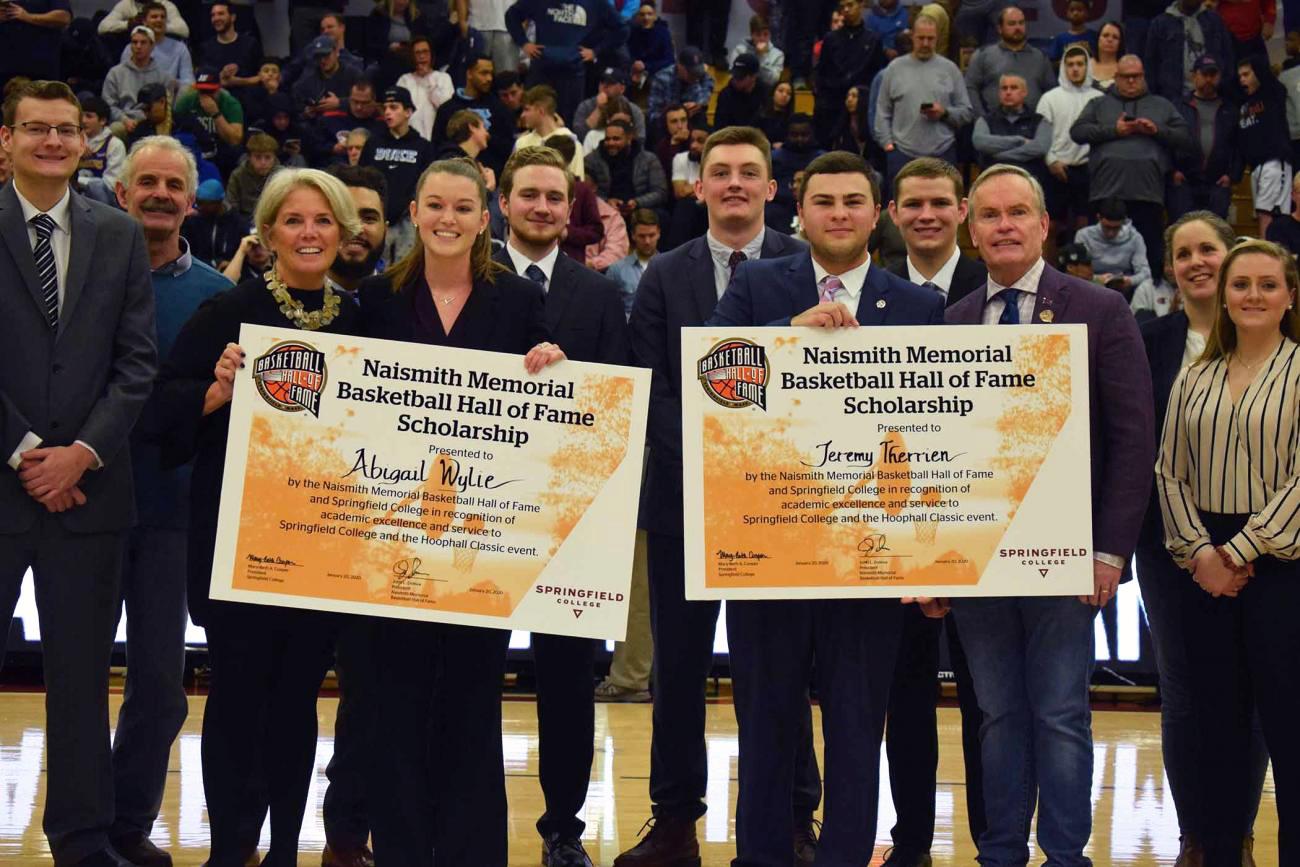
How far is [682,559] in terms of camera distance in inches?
179

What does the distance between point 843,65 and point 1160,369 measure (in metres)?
9.06

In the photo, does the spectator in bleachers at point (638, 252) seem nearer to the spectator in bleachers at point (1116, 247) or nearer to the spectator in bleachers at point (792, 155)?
the spectator in bleachers at point (792, 155)

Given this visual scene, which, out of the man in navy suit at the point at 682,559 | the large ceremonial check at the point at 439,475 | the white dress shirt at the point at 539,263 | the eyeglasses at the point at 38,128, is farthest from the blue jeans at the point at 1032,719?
the eyeglasses at the point at 38,128

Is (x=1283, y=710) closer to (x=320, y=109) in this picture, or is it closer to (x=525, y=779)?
(x=525, y=779)

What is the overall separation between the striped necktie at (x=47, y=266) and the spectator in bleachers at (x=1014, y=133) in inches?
357

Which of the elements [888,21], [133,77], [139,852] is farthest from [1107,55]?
[139,852]

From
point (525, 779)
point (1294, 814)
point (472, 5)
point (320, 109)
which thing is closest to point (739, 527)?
point (1294, 814)

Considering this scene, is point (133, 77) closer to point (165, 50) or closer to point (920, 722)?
point (165, 50)

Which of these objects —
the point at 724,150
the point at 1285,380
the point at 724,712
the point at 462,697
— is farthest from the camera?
the point at 724,712

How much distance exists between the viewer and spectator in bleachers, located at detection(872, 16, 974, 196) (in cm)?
1220

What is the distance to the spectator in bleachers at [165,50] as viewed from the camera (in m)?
12.4

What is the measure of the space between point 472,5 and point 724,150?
360 inches

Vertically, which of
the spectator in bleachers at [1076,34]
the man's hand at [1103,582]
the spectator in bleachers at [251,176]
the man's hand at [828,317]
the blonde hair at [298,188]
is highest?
the spectator in bleachers at [1076,34]

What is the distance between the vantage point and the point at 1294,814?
13.3ft
